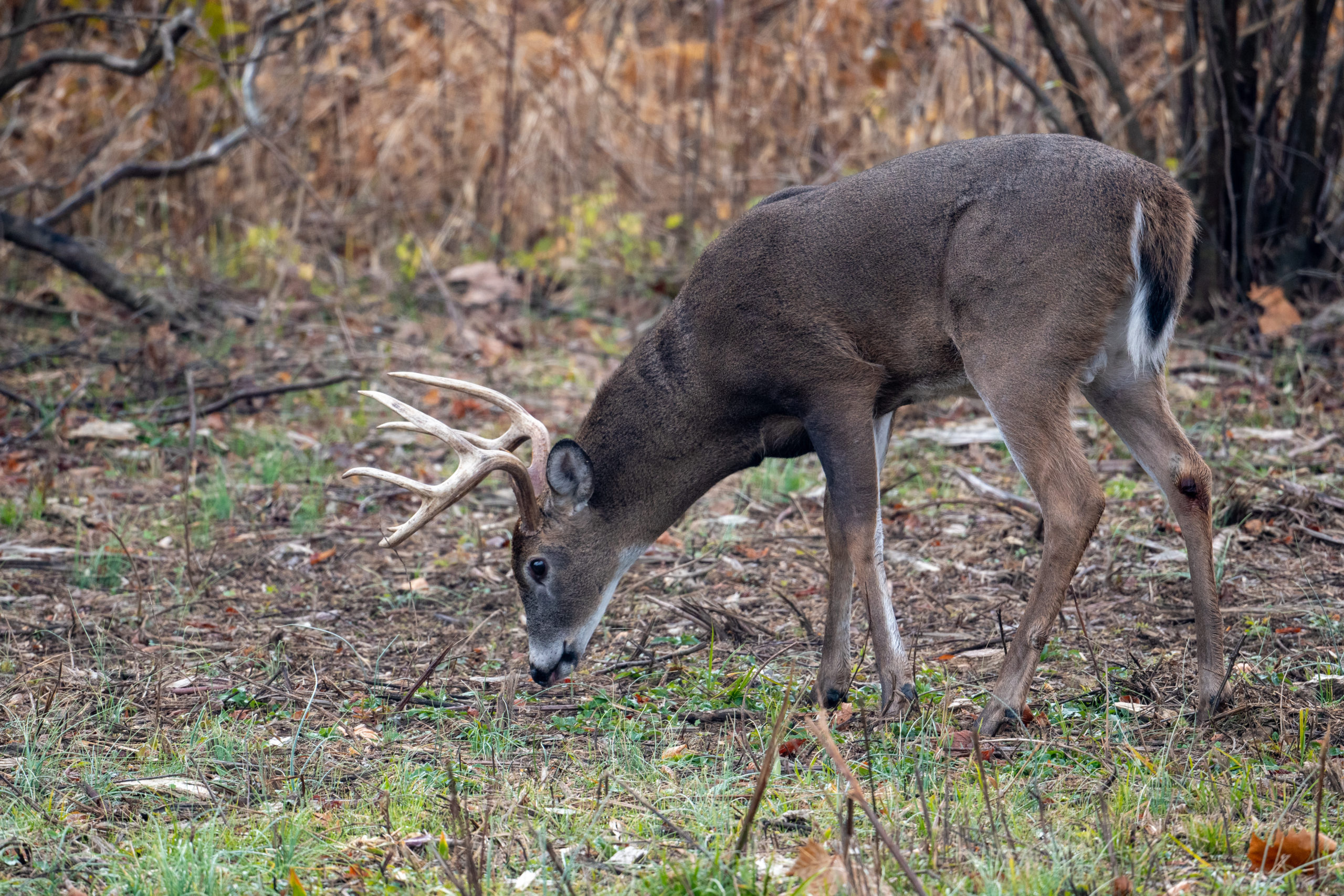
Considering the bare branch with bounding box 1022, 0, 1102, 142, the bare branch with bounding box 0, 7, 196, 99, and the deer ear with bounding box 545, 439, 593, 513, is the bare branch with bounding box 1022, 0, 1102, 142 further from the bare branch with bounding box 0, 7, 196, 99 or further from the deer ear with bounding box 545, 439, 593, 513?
the bare branch with bounding box 0, 7, 196, 99

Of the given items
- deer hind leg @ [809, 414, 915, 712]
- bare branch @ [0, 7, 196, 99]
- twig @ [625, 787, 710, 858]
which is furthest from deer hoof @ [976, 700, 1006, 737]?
bare branch @ [0, 7, 196, 99]

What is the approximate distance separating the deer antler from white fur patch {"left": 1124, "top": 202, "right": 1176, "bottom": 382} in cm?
201

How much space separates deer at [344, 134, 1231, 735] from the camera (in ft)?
12.6

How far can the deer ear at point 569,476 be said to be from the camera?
446 centimetres

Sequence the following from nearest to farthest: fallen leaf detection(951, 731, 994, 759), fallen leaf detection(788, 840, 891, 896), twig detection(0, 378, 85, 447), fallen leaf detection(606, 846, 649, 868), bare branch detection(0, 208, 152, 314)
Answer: fallen leaf detection(788, 840, 891, 896) → fallen leaf detection(606, 846, 649, 868) → fallen leaf detection(951, 731, 994, 759) → twig detection(0, 378, 85, 447) → bare branch detection(0, 208, 152, 314)

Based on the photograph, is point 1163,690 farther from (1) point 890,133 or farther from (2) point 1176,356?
(1) point 890,133

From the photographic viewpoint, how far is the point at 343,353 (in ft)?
28.8

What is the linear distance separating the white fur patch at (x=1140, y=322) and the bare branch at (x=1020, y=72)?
3247 millimetres

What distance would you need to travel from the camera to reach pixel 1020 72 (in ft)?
23.6

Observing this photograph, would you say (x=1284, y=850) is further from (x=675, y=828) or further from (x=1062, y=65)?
(x=1062, y=65)

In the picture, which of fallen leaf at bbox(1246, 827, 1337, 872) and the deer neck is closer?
fallen leaf at bbox(1246, 827, 1337, 872)

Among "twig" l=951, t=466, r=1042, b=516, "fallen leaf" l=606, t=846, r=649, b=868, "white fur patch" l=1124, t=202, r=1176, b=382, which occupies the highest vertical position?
"white fur patch" l=1124, t=202, r=1176, b=382

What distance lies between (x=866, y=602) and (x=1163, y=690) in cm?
95

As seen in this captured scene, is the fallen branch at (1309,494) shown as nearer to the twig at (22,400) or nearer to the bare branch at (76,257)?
the twig at (22,400)
